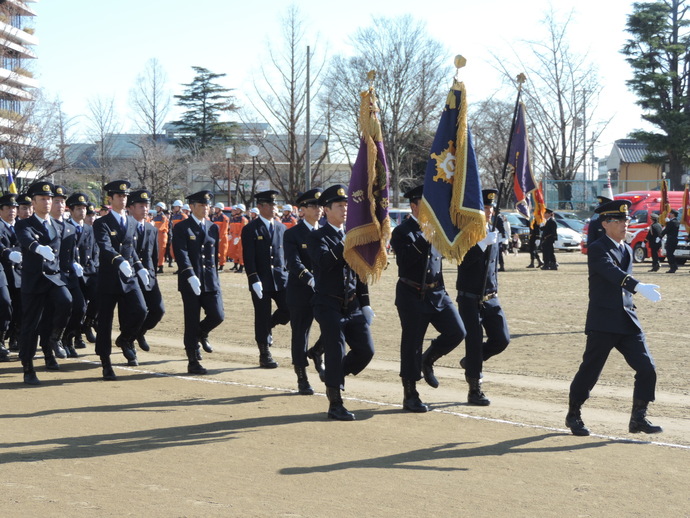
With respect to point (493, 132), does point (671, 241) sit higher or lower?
lower

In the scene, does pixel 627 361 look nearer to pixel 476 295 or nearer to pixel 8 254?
pixel 476 295

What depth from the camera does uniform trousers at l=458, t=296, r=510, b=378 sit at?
8562mm

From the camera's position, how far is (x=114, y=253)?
33.0 feet

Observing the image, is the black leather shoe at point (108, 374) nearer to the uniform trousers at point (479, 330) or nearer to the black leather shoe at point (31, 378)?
the black leather shoe at point (31, 378)

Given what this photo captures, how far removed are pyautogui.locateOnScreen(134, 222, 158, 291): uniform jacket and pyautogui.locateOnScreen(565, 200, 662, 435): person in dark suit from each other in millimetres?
5323

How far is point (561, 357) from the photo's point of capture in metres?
11.6

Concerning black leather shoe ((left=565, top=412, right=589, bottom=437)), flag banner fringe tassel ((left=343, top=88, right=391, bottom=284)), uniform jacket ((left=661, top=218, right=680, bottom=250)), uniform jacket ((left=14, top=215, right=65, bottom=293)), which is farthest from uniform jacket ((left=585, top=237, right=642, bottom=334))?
uniform jacket ((left=661, top=218, right=680, bottom=250))

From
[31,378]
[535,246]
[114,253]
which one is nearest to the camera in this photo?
[31,378]

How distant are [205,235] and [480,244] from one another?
364cm

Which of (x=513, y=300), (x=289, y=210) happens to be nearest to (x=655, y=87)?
(x=289, y=210)

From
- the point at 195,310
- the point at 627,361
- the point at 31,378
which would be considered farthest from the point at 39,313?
the point at 627,361

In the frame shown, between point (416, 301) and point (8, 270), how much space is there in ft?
20.6

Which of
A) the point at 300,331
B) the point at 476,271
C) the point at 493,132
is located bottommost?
the point at 300,331

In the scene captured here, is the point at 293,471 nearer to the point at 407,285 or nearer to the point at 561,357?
the point at 407,285
